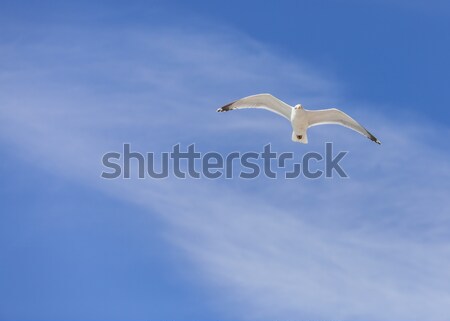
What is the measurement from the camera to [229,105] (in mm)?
29109

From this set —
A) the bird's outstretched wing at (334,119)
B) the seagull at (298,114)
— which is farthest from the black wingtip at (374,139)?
the seagull at (298,114)

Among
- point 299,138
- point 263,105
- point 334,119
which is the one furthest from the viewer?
point 334,119

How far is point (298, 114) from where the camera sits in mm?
28547

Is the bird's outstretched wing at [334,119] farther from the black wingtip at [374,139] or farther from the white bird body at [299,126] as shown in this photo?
the white bird body at [299,126]

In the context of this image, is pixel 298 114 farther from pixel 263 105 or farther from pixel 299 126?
pixel 263 105

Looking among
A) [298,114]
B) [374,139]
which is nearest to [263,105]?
[298,114]

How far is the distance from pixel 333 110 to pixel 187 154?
5048 mm

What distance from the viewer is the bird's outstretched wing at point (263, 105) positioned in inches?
1137

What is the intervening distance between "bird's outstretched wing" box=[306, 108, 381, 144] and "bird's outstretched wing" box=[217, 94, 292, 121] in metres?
0.74

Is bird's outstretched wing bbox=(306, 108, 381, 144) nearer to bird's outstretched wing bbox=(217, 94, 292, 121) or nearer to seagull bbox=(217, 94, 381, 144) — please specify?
seagull bbox=(217, 94, 381, 144)

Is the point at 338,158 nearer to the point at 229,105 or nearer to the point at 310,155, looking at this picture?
the point at 310,155

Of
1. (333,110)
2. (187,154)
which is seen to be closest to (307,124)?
(333,110)

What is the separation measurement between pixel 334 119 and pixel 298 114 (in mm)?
1630

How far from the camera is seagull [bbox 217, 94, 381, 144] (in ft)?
93.6
